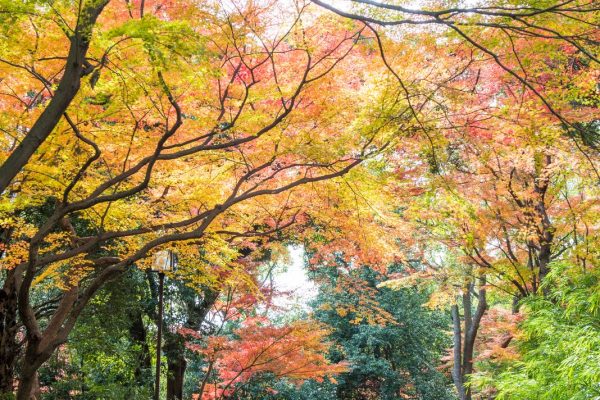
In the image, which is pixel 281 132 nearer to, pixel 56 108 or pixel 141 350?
pixel 56 108

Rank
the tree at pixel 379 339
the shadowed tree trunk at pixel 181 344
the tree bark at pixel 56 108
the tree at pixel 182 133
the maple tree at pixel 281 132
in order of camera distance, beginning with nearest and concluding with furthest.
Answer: the tree bark at pixel 56 108 < the maple tree at pixel 281 132 < the tree at pixel 182 133 < the shadowed tree trunk at pixel 181 344 < the tree at pixel 379 339

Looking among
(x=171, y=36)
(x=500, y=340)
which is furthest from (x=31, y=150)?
(x=500, y=340)

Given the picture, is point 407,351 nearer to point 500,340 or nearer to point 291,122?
point 500,340

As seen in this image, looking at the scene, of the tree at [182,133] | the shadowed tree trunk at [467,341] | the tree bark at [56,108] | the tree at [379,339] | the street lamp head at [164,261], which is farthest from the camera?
the tree at [379,339]

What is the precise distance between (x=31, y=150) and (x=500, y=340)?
955 centimetres

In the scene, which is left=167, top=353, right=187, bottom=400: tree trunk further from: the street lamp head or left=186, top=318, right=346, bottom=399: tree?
the street lamp head

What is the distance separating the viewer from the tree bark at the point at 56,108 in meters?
2.59

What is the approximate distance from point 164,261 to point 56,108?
11.3ft

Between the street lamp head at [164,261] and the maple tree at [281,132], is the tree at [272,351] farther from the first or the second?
the street lamp head at [164,261]

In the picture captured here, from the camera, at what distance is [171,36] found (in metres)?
2.85

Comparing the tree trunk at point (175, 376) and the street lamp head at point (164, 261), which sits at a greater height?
the street lamp head at point (164, 261)

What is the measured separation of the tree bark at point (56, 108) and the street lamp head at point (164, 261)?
3.15 metres

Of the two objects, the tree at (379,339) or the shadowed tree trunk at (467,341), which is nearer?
the shadowed tree trunk at (467,341)

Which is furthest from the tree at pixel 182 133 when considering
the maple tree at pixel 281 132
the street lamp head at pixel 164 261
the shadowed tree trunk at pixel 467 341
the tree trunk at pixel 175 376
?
the shadowed tree trunk at pixel 467 341
